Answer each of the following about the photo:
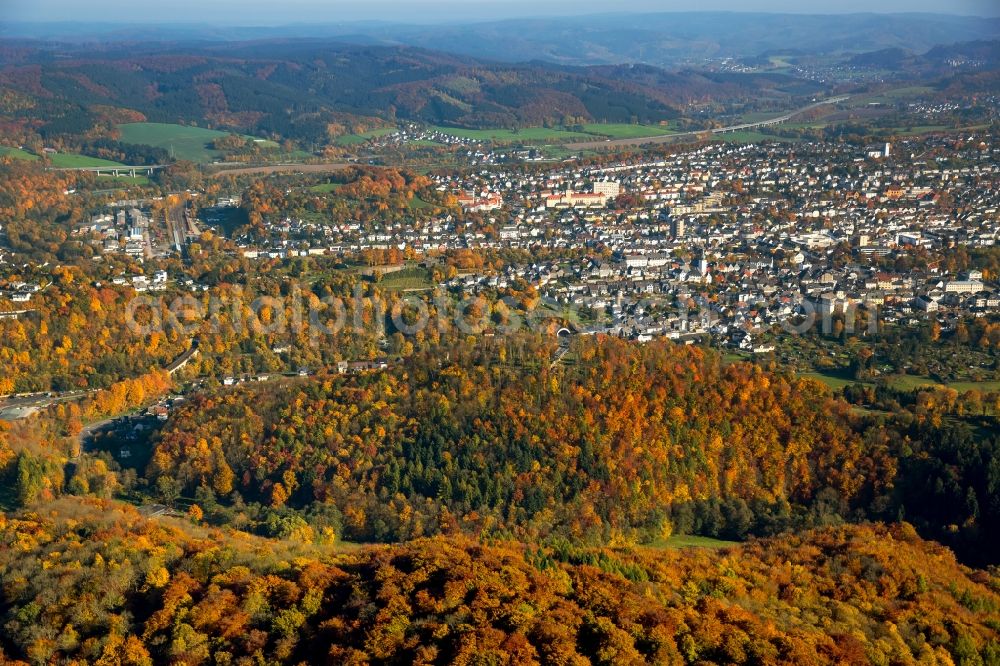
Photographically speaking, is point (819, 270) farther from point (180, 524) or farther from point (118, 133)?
point (118, 133)

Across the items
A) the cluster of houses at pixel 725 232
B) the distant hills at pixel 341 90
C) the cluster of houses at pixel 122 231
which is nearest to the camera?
the cluster of houses at pixel 725 232

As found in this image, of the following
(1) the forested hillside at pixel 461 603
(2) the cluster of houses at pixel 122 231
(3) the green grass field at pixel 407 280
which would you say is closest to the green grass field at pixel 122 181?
(2) the cluster of houses at pixel 122 231

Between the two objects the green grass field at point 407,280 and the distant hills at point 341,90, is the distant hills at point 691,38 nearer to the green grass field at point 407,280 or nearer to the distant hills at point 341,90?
the distant hills at point 341,90

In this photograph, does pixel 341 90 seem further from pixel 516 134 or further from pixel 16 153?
pixel 16 153

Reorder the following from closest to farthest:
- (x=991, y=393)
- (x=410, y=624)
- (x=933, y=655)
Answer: (x=410, y=624) < (x=933, y=655) < (x=991, y=393)

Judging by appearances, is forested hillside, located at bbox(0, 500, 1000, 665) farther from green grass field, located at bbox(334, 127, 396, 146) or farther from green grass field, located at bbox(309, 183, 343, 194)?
green grass field, located at bbox(334, 127, 396, 146)

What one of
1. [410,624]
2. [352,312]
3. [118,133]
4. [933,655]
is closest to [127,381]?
[352,312]

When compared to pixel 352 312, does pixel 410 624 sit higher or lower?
higher
